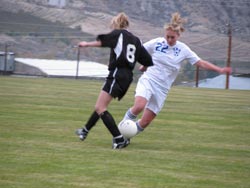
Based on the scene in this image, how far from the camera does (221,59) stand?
161 feet

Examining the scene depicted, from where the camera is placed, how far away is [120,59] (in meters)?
10.8

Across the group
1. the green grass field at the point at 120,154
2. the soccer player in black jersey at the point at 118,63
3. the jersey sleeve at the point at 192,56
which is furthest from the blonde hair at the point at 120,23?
the green grass field at the point at 120,154

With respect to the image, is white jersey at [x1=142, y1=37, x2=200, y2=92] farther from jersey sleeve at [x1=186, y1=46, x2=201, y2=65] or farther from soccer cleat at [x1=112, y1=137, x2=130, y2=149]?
soccer cleat at [x1=112, y1=137, x2=130, y2=149]

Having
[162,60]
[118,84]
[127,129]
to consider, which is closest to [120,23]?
[118,84]

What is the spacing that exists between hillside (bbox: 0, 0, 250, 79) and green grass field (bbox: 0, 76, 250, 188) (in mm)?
35160

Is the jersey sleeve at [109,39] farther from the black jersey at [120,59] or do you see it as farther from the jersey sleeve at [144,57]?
the jersey sleeve at [144,57]

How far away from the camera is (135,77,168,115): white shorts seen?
11492 millimetres

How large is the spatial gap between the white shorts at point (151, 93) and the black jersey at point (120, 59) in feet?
1.84

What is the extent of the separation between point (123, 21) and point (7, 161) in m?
2.83

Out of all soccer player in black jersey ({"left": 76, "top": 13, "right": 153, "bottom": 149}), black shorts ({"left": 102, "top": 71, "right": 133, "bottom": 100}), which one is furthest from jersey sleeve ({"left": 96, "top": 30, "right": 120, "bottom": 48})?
black shorts ({"left": 102, "top": 71, "right": 133, "bottom": 100})

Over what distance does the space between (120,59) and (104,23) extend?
51567 mm

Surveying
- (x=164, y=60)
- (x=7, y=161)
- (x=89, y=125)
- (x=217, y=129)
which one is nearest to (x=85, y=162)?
(x=7, y=161)

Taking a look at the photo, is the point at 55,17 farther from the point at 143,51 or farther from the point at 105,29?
the point at 143,51

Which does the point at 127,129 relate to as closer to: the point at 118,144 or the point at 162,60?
the point at 118,144
